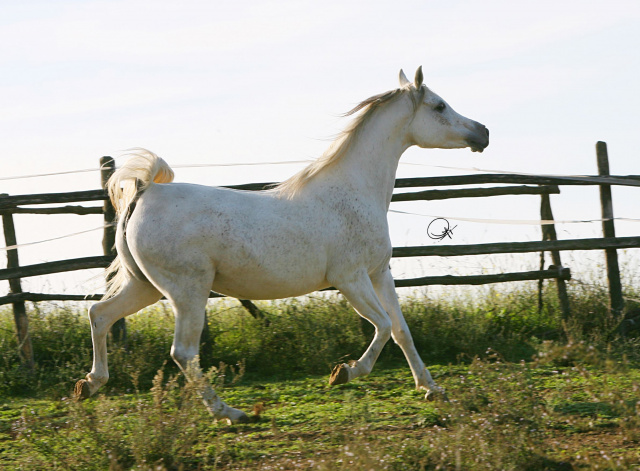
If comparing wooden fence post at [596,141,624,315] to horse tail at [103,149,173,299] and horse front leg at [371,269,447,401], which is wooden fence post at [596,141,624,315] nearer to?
horse front leg at [371,269,447,401]

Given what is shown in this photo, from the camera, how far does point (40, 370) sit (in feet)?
24.0

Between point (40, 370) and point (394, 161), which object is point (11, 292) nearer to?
point (40, 370)

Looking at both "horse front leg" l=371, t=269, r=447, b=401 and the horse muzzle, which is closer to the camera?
"horse front leg" l=371, t=269, r=447, b=401

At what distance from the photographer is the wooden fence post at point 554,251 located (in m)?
8.20

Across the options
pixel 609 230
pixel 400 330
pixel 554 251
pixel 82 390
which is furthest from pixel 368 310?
pixel 609 230

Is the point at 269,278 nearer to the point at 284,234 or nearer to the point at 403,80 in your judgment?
the point at 284,234

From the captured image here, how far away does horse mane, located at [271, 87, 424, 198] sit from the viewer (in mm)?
5699

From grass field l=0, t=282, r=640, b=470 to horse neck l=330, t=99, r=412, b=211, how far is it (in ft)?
5.09

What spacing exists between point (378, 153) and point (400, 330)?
1399 millimetres

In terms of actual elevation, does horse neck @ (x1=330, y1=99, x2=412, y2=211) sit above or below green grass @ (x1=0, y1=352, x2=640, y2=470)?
above

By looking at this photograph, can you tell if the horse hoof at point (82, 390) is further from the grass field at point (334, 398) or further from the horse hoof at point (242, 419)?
the horse hoof at point (242, 419)

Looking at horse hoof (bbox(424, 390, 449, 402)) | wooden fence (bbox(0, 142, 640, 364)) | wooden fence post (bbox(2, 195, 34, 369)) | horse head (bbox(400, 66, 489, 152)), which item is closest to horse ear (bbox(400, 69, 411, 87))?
horse head (bbox(400, 66, 489, 152))

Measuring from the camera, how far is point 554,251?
328 inches

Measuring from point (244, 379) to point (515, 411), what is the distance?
3.21m
